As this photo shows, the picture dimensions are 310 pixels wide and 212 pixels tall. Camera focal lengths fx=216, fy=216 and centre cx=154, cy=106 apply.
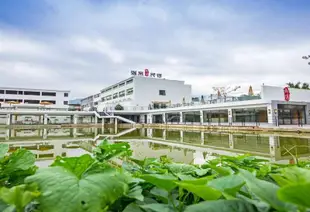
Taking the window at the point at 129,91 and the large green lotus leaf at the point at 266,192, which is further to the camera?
the window at the point at 129,91

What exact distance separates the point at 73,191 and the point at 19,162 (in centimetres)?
34

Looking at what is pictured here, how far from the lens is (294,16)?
7.79 m

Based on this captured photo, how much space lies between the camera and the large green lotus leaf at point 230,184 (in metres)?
0.46

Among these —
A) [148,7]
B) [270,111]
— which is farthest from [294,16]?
[270,111]

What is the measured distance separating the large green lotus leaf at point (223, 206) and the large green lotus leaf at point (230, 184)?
4 cm

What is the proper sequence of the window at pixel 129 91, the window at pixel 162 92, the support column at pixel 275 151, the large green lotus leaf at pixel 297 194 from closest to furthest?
the large green lotus leaf at pixel 297 194 < the support column at pixel 275 151 < the window at pixel 129 91 < the window at pixel 162 92

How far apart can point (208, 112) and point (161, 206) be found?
24.0 metres

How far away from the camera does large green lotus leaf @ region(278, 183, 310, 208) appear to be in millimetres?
297

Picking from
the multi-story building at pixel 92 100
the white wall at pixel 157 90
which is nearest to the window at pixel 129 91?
the white wall at pixel 157 90

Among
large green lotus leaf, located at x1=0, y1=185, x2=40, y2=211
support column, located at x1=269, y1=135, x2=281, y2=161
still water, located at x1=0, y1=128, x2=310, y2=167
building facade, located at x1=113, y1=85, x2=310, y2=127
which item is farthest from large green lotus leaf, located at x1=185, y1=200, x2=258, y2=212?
building facade, located at x1=113, y1=85, x2=310, y2=127

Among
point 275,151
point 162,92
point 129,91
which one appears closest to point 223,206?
point 275,151

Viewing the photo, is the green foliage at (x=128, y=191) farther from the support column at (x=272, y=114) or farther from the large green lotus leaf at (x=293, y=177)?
the support column at (x=272, y=114)

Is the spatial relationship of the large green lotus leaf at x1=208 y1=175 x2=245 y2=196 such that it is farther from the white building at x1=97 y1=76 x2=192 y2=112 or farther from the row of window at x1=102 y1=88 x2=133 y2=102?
the row of window at x1=102 y1=88 x2=133 y2=102

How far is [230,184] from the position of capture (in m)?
0.48
